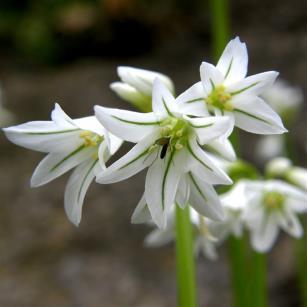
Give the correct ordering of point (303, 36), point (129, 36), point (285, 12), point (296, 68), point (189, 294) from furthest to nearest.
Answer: point (129, 36)
point (285, 12)
point (303, 36)
point (296, 68)
point (189, 294)

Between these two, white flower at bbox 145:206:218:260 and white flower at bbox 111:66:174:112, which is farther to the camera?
white flower at bbox 145:206:218:260

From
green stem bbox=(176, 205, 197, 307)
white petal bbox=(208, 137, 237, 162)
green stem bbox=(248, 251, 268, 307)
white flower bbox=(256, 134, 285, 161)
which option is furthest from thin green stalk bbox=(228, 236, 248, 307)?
white flower bbox=(256, 134, 285, 161)

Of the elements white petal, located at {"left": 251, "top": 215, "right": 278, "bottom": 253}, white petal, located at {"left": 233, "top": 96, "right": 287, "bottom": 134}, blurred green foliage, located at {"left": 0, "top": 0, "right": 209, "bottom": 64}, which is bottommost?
white petal, located at {"left": 251, "top": 215, "right": 278, "bottom": 253}

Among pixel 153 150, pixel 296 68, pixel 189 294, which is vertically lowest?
pixel 189 294

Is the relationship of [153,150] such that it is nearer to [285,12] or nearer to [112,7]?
[285,12]

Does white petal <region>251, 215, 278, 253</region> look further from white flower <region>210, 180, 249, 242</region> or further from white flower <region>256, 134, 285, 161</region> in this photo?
white flower <region>256, 134, 285, 161</region>

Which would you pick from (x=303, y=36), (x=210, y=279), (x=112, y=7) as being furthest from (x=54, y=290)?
(x=112, y=7)

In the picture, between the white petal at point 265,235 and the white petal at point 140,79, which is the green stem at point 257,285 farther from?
the white petal at point 140,79

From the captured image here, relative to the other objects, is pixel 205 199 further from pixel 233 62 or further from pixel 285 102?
pixel 285 102
